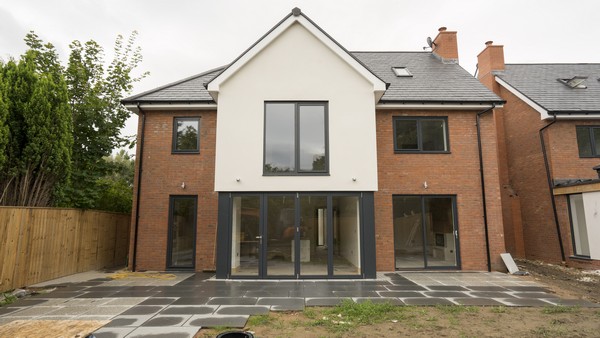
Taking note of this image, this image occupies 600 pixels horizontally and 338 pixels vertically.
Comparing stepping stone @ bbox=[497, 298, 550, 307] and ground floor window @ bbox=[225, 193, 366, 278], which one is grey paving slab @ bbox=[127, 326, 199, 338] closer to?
ground floor window @ bbox=[225, 193, 366, 278]

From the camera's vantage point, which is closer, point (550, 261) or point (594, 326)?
point (594, 326)

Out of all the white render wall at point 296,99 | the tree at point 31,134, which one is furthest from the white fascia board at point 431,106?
the tree at point 31,134

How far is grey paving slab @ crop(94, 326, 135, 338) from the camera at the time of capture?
4.49 metres

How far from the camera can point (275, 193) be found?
8812 millimetres

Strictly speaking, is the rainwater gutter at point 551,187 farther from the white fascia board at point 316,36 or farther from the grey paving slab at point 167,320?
the grey paving slab at point 167,320

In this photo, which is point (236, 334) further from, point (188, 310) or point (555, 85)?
point (555, 85)

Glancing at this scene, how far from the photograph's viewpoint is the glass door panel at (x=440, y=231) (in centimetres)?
979

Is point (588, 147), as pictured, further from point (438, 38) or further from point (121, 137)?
point (121, 137)

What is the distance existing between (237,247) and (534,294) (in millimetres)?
7250

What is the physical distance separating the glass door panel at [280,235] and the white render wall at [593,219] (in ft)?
30.7

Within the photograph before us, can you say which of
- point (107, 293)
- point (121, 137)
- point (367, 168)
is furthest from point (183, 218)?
point (367, 168)

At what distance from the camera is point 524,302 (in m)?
6.24

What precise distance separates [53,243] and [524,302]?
37.2ft

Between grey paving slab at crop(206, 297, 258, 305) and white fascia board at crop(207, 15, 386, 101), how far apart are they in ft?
18.8
